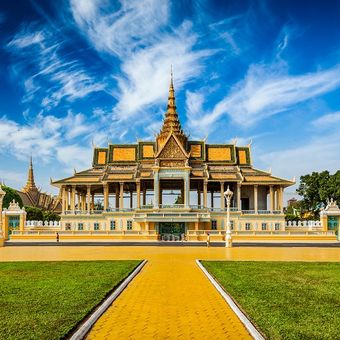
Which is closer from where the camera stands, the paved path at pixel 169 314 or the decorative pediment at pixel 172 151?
the paved path at pixel 169 314

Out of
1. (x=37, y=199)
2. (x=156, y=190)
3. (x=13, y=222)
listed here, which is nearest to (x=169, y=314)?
(x=13, y=222)

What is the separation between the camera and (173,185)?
62.2 m

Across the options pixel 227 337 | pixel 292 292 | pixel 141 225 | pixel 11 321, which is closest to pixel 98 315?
pixel 11 321

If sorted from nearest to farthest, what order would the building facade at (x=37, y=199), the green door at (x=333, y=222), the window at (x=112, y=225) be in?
the green door at (x=333, y=222) → the window at (x=112, y=225) → the building facade at (x=37, y=199)

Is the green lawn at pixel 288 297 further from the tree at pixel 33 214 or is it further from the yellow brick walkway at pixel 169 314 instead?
the tree at pixel 33 214

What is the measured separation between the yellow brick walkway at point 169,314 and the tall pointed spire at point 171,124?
48.1 m

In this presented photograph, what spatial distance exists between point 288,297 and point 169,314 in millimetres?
3302

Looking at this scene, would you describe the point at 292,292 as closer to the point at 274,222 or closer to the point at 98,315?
the point at 98,315

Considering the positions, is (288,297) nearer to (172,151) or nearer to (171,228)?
(171,228)

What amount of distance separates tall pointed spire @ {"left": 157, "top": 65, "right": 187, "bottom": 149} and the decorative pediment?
3.99 meters

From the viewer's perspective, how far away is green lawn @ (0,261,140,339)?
7.66 meters

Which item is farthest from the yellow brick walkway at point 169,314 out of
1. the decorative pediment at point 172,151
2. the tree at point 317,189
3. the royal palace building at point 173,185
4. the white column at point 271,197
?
the tree at point 317,189

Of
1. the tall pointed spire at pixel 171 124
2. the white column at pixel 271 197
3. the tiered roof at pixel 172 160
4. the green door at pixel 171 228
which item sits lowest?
the green door at pixel 171 228

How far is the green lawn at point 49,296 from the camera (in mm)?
7656
